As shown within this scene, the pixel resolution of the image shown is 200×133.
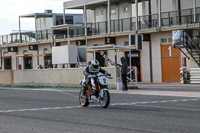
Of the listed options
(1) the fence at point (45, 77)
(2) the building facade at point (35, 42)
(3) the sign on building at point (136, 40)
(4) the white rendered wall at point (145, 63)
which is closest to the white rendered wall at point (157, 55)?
(4) the white rendered wall at point (145, 63)

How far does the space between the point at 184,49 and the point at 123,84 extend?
998 centimetres

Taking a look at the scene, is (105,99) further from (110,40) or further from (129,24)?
(110,40)

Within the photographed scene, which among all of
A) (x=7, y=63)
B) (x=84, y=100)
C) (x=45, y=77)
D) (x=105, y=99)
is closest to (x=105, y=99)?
(x=105, y=99)

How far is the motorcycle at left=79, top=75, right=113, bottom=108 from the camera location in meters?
14.7

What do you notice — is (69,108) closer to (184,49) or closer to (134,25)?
(184,49)

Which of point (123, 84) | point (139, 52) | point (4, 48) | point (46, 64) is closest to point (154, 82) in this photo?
point (139, 52)

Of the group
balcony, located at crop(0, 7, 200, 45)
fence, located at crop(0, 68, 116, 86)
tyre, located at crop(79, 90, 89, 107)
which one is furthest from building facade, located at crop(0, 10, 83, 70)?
tyre, located at crop(79, 90, 89, 107)

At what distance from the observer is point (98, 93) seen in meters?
15.2

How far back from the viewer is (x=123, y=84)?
2466cm

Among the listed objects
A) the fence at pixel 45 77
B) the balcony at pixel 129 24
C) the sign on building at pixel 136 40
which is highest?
the balcony at pixel 129 24

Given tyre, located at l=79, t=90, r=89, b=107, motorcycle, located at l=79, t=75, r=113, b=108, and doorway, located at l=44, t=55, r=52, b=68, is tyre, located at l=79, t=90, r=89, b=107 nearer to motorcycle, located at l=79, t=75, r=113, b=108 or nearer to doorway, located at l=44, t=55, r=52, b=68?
motorcycle, located at l=79, t=75, r=113, b=108

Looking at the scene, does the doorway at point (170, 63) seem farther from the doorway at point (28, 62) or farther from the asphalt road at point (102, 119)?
the doorway at point (28, 62)

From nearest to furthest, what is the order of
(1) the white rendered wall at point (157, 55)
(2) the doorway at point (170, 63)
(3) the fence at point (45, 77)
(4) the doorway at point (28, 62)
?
(3) the fence at point (45, 77), (2) the doorway at point (170, 63), (1) the white rendered wall at point (157, 55), (4) the doorway at point (28, 62)

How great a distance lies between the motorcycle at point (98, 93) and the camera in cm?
1473
